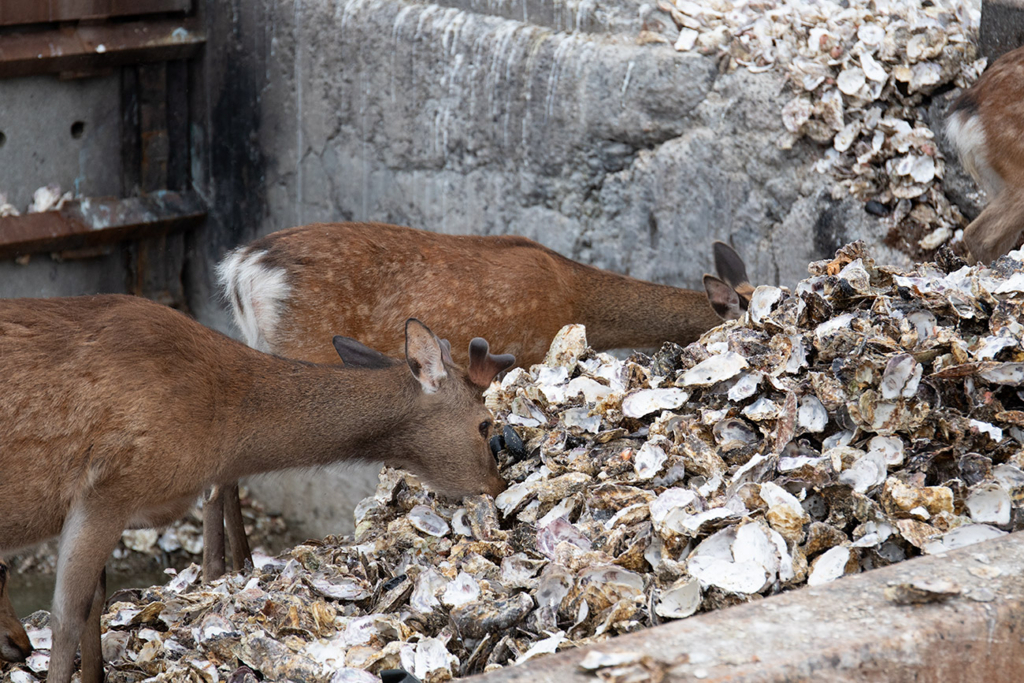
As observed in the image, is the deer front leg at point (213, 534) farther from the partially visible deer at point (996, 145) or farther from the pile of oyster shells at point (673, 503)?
the partially visible deer at point (996, 145)

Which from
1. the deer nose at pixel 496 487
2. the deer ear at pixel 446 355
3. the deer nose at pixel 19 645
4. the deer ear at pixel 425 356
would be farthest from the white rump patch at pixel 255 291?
the deer nose at pixel 19 645

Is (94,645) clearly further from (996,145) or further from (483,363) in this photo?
(996,145)

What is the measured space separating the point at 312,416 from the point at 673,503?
4.16 feet

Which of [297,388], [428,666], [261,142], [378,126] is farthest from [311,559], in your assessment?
[261,142]

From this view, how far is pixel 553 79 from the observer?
5746 mm

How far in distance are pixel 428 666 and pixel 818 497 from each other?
3.95 ft

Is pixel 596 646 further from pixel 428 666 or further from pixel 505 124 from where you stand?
pixel 505 124

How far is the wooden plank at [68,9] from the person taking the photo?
640 centimetres

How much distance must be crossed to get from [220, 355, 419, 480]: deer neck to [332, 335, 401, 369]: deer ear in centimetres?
7

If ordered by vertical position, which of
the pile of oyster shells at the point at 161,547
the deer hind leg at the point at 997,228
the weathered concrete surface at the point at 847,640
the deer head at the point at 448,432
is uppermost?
the deer hind leg at the point at 997,228

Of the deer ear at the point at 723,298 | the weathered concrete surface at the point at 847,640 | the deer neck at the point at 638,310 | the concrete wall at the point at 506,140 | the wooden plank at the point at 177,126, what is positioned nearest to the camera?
the weathered concrete surface at the point at 847,640

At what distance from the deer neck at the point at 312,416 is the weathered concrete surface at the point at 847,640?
1834 mm

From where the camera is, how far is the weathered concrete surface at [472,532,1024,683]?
1.99 meters

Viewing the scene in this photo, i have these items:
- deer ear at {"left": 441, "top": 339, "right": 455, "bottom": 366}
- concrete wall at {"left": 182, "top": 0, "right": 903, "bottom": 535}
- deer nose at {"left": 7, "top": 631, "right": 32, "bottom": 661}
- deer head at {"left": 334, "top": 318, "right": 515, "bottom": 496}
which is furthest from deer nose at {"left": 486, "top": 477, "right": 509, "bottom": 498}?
concrete wall at {"left": 182, "top": 0, "right": 903, "bottom": 535}
